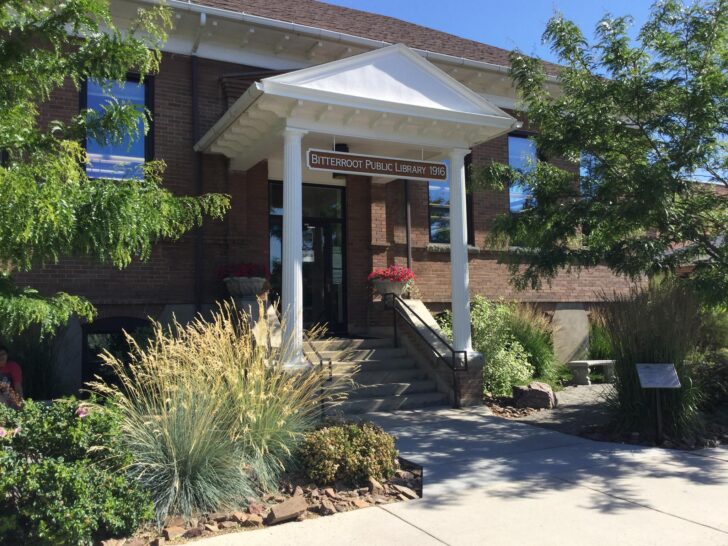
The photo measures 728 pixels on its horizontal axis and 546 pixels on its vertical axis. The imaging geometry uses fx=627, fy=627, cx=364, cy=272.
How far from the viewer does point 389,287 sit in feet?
37.1

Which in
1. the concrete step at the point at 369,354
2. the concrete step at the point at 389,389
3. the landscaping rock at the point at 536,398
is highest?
the concrete step at the point at 369,354

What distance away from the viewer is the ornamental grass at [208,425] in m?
4.70

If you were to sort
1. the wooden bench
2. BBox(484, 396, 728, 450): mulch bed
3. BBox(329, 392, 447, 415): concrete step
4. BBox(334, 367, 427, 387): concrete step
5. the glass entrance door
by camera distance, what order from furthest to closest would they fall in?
the glass entrance door
the wooden bench
BBox(334, 367, 427, 387): concrete step
BBox(329, 392, 447, 415): concrete step
BBox(484, 396, 728, 450): mulch bed

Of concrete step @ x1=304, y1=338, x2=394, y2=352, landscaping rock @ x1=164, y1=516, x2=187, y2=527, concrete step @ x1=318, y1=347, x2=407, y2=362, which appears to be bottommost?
landscaping rock @ x1=164, y1=516, x2=187, y2=527

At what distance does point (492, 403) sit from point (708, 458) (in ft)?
11.5

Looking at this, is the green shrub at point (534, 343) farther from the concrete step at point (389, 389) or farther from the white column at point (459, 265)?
the concrete step at point (389, 389)

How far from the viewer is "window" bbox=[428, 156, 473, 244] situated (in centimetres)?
1308

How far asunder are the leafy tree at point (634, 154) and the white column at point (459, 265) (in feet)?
3.36

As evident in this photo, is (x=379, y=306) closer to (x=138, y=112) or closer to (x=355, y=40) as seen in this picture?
(x=355, y=40)

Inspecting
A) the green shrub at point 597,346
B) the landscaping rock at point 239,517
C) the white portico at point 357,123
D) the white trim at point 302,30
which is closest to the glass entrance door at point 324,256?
the white portico at point 357,123

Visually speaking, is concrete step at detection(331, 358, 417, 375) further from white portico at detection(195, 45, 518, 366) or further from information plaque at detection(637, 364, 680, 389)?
information plaque at detection(637, 364, 680, 389)

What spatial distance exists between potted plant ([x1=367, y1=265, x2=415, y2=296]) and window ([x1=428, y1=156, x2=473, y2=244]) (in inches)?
70.8

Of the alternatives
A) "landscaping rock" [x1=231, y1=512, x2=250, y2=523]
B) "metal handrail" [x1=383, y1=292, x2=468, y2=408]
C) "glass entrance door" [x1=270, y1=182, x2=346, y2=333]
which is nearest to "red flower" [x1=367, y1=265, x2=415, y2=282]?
"metal handrail" [x1=383, y1=292, x2=468, y2=408]

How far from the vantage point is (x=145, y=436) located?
4.84 meters
